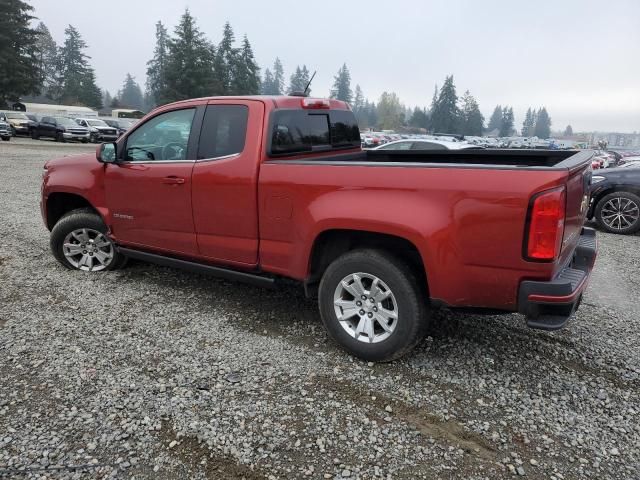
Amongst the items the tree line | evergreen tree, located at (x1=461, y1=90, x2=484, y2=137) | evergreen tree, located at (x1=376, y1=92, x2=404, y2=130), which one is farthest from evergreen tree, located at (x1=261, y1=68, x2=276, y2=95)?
evergreen tree, located at (x1=461, y1=90, x2=484, y2=137)

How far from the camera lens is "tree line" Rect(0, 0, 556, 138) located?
5397cm

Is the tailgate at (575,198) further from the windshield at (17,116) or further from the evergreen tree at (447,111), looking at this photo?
the evergreen tree at (447,111)

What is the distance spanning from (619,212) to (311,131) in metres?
6.87

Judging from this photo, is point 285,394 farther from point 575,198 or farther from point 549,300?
point 575,198

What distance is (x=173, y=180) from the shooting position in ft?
14.0

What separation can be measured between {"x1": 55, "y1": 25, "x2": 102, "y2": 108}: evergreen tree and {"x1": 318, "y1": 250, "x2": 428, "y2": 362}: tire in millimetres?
88892

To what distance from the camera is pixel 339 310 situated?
3594 millimetres

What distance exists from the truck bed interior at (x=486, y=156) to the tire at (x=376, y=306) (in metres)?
1.59

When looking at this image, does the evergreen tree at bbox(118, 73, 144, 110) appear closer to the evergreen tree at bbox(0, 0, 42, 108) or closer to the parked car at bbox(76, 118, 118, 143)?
the evergreen tree at bbox(0, 0, 42, 108)

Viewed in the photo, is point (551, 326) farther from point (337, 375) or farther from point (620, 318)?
point (620, 318)

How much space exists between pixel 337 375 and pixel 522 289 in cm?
136

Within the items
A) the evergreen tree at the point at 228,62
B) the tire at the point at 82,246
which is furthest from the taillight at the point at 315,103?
the evergreen tree at the point at 228,62

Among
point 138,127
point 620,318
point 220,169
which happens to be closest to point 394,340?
point 220,169

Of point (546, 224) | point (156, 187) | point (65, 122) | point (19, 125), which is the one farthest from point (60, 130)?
point (546, 224)
